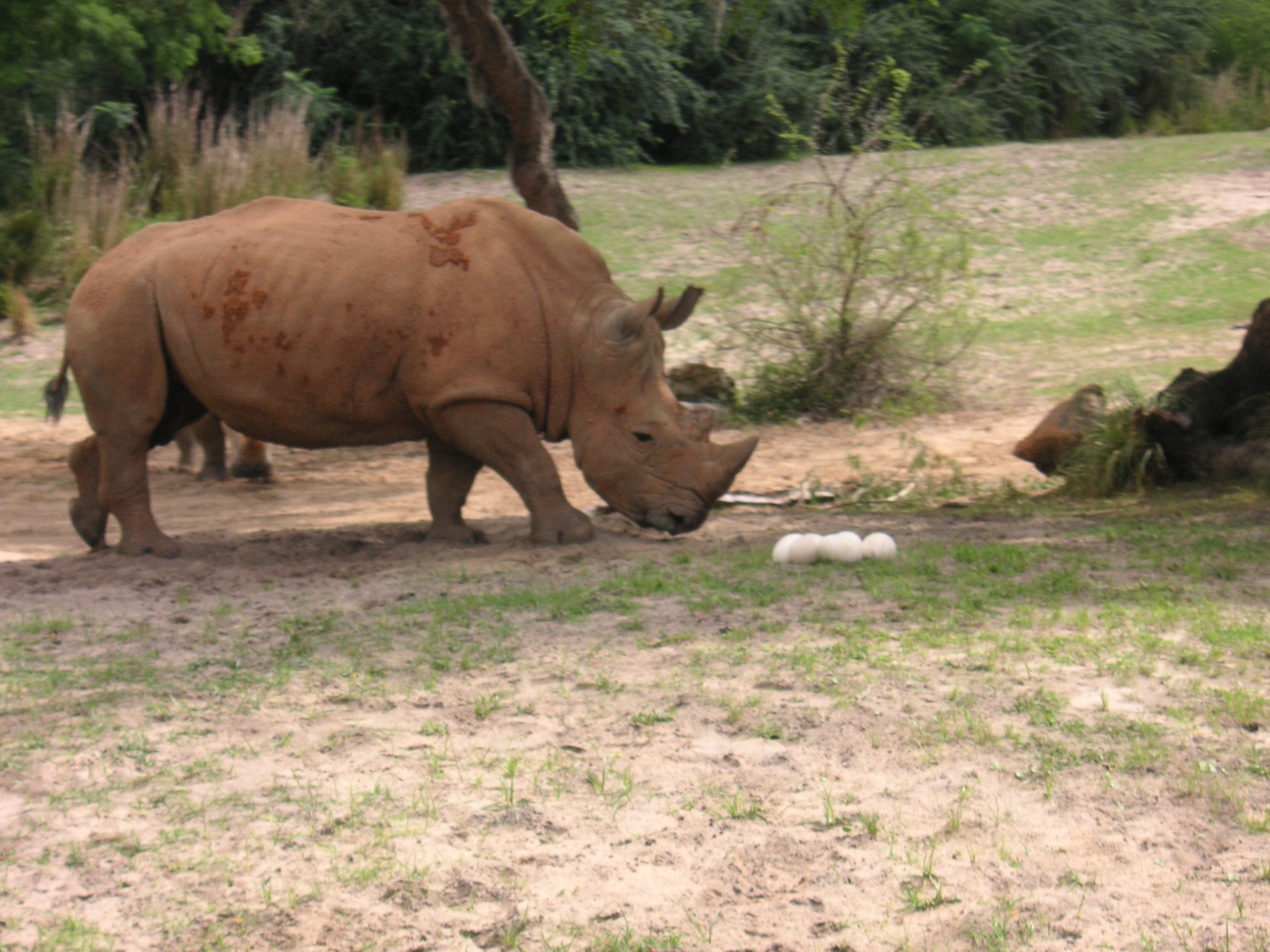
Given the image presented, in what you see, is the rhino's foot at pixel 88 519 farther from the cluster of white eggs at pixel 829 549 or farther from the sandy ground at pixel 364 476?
the cluster of white eggs at pixel 829 549

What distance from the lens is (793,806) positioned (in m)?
3.61

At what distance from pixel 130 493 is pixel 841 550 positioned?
3.45 m

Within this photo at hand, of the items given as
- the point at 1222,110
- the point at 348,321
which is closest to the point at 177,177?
the point at 348,321

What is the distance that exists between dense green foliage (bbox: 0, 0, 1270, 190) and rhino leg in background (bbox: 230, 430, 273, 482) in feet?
24.1

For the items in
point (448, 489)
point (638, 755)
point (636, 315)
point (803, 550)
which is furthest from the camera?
point (448, 489)

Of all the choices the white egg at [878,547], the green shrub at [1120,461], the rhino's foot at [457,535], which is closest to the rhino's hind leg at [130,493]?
the rhino's foot at [457,535]

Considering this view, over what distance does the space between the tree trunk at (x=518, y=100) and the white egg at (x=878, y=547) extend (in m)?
5.05

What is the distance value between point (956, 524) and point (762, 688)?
337 centimetres

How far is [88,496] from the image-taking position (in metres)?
7.26

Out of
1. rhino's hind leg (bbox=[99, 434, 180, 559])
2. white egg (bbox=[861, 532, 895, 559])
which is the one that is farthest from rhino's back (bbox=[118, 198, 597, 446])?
white egg (bbox=[861, 532, 895, 559])

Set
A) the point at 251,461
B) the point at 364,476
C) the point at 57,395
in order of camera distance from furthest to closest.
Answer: the point at 364,476 < the point at 251,461 < the point at 57,395

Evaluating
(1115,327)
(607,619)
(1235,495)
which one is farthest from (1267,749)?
(1115,327)

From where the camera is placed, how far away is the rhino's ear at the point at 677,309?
6965 mm

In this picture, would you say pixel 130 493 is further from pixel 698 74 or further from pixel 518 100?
pixel 698 74
